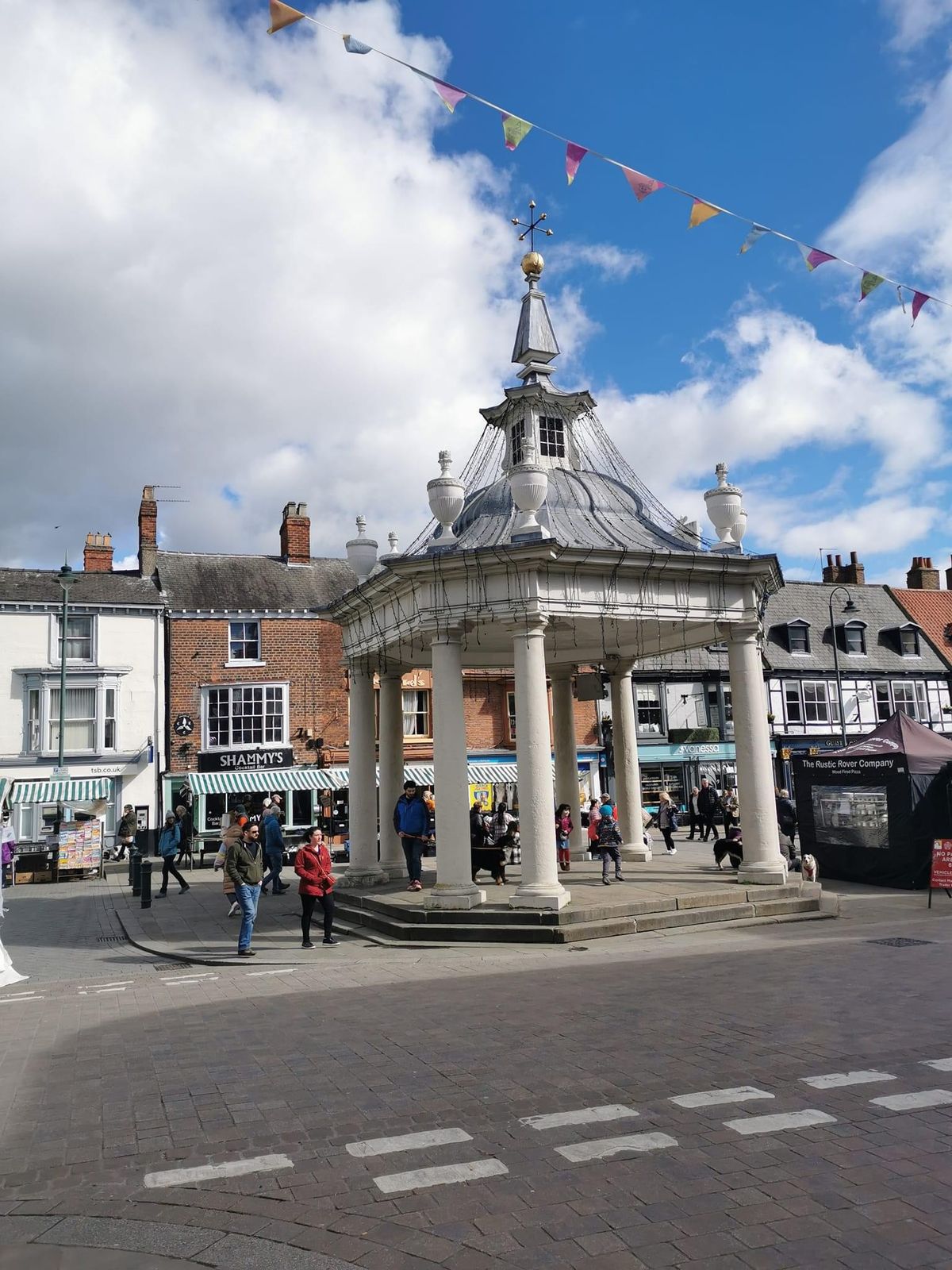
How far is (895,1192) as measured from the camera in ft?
14.6

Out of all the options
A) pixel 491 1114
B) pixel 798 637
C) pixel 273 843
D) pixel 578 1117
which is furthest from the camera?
pixel 798 637

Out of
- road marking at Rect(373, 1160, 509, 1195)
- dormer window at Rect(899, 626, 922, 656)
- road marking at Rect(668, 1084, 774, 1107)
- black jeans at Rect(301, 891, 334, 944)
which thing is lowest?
road marking at Rect(668, 1084, 774, 1107)

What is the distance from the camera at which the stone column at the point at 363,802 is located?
1656 cm

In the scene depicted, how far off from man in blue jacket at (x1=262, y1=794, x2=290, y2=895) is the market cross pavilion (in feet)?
7.29

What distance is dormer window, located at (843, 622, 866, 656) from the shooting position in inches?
1780

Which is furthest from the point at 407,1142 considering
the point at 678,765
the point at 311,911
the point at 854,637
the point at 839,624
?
the point at 854,637

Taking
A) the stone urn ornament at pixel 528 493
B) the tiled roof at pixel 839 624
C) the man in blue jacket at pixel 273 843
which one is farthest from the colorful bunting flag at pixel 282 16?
the tiled roof at pixel 839 624

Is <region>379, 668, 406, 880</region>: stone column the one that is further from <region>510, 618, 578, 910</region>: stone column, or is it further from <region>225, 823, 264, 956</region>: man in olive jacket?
<region>510, 618, 578, 910</region>: stone column

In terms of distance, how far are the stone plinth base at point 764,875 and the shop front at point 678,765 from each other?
26034mm

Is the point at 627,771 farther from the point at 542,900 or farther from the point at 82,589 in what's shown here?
the point at 82,589

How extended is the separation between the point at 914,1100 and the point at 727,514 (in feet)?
33.8

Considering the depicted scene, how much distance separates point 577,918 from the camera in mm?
12273

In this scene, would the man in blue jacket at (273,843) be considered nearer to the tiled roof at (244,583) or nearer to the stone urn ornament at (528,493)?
the stone urn ornament at (528,493)

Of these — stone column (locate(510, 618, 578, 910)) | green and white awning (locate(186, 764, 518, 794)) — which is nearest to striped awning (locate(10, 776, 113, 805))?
green and white awning (locate(186, 764, 518, 794))
